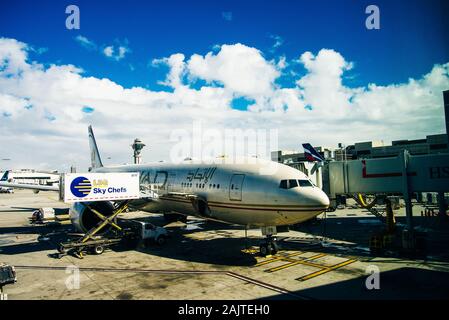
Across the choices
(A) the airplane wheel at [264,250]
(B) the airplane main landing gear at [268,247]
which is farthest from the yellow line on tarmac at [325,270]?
(A) the airplane wheel at [264,250]

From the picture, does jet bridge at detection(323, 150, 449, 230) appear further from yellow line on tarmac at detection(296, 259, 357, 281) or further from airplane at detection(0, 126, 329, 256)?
airplane at detection(0, 126, 329, 256)

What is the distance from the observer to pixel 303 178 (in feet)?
57.7

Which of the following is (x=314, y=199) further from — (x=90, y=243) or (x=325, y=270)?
(x=90, y=243)

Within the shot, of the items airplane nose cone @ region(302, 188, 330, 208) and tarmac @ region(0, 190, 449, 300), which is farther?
airplane nose cone @ region(302, 188, 330, 208)

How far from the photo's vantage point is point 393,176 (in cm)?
2166

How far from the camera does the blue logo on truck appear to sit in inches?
781

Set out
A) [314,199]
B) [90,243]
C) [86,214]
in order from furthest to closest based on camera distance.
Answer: [86,214], [90,243], [314,199]

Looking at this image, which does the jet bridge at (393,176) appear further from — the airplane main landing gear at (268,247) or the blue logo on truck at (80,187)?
the blue logo on truck at (80,187)

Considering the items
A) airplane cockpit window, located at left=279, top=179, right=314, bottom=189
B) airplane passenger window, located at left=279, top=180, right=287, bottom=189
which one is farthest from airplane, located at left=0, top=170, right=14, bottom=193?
airplane cockpit window, located at left=279, top=179, right=314, bottom=189

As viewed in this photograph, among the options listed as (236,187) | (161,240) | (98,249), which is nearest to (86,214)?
(98,249)

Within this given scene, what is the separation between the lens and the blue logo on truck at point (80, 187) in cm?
1983

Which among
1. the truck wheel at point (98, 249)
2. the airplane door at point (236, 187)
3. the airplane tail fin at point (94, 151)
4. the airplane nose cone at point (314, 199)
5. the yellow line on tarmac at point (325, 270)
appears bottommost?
the yellow line on tarmac at point (325, 270)

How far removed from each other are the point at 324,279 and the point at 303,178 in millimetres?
5596

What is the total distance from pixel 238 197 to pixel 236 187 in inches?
26.6
